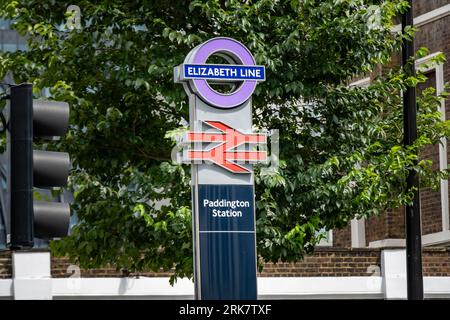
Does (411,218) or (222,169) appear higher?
(222,169)

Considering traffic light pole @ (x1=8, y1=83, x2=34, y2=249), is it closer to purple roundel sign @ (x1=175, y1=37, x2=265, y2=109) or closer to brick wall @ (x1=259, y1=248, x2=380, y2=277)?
purple roundel sign @ (x1=175, y1=37, x2=265, y2=109)

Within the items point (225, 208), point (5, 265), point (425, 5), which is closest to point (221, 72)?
point (225, 208)

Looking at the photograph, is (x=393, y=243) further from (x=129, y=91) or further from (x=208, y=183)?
(x=208, y=183)

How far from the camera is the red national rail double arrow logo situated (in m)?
16.5

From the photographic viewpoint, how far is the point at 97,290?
93.4 ft

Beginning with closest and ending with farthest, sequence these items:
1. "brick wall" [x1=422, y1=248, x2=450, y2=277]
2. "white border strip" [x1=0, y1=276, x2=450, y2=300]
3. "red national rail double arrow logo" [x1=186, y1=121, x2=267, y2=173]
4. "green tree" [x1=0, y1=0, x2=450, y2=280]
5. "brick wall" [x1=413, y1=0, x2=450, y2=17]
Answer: "red national rail double arrow logo" [x1=186, y1=121, x2=267, y2=173], "green tree" [x1=0, y1=0, x2=450, y2=280], "white border strip" [x1=0, y1=276, x2=450, y2=300], "brick wall" [x1=422, y1=248, x2=450, y2=277], "brick wall" [x1=413, y1=0, x2=450, y2=17]

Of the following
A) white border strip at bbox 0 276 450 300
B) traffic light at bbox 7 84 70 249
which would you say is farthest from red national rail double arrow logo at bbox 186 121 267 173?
white border strip at bbox 0 276 450 300

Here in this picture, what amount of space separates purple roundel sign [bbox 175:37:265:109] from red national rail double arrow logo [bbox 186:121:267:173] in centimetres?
33

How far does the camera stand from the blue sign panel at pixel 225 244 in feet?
52.7

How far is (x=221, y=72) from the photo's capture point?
1684 cm

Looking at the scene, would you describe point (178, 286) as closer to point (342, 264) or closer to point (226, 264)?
point (342, 264)

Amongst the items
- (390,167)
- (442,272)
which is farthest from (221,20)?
(442,272)

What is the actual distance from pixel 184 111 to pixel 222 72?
3995 millimetres

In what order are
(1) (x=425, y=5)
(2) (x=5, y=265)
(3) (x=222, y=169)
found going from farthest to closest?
(1) (x=425, y=5), (2) (x=5, y=265), (3) (x=222, y=169)
